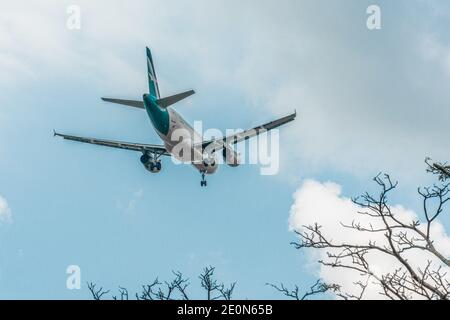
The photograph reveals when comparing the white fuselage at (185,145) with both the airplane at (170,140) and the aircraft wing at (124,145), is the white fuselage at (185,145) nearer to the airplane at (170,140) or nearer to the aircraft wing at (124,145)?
the airplane at (170,140)

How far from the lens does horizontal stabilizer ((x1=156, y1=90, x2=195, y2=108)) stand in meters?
35.6

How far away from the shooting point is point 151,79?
45.8 m

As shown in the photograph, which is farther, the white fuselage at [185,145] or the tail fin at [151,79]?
the tail fin at [151,79]

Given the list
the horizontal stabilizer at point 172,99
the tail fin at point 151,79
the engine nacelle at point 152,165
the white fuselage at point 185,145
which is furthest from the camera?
the tail fin at point 151,79

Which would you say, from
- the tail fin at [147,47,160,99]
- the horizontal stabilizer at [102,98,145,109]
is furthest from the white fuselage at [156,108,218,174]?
the tail fin at [147,47,160,99]

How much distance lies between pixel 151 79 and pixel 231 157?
31.0ft

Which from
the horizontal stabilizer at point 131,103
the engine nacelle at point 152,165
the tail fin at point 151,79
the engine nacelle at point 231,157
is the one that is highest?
the tail fin at point 151,79

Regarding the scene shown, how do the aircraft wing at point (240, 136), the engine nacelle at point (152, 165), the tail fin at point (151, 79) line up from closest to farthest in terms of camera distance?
1. the aircraft wing at point (240, 136)
2. the engine nacelle at point (152, 165)
3. the tail fin at point (151, 79)

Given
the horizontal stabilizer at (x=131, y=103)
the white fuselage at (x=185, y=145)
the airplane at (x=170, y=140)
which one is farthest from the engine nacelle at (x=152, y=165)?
the horizontal stabilizer at (x=131, y=103)

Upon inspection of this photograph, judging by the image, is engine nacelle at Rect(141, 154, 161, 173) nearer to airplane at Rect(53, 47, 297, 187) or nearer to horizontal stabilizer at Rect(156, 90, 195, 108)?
airplane at Rect(53, 47, 297, 187)

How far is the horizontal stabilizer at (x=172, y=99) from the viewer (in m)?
35.6

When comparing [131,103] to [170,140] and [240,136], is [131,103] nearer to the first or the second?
[170,140]
